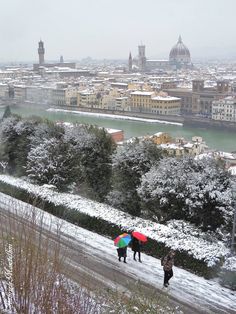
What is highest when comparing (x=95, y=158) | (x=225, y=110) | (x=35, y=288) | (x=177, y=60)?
(x=177, y=60)

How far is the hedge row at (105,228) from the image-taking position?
2.92m

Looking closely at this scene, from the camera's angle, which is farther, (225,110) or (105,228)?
(225,110)

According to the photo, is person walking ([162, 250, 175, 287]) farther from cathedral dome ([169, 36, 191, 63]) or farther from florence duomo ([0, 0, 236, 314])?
cathedral dome ([169, 36, 191, 63])

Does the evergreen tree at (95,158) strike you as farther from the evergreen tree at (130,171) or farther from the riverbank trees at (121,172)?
the evergreen tree at (130,171)

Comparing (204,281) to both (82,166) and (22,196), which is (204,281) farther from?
(82,166)

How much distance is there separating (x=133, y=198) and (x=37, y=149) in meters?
1.27

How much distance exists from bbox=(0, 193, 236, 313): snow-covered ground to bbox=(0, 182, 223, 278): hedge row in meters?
0.05

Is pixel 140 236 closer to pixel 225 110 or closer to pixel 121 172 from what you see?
pixel 121 172

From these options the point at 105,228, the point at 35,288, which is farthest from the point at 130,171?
the point at 35,288

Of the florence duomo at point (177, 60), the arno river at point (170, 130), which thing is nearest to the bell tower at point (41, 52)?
the florence duomo at point (177, 60)

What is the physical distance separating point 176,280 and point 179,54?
217 ft

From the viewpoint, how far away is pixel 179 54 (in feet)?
218

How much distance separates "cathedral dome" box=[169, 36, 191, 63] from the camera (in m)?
64.3

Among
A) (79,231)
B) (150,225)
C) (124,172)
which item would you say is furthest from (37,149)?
(150,225)
